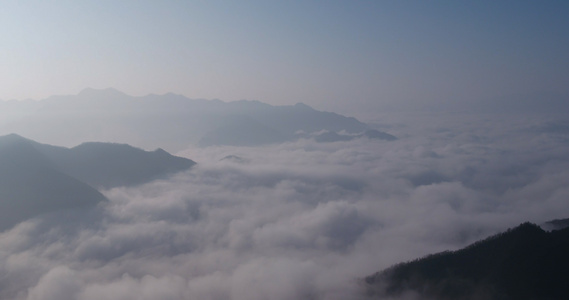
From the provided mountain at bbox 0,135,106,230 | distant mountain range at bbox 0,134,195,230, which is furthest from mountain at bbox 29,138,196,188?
mountain at bbox 0,135,106,230

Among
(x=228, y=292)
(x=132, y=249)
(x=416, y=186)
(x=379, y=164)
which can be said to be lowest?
(x=228, y=292)

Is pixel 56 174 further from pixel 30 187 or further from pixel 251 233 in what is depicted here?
pixel 251 233

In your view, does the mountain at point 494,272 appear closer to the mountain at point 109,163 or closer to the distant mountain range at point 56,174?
the distant mountain range at point 56,174

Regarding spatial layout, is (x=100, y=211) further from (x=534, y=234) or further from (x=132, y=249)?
(x=534, y=234)

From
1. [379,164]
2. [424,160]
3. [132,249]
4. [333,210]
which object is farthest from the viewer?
[424,160]

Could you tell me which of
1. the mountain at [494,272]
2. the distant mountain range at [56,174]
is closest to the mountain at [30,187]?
the distant mountain range at [56,174]

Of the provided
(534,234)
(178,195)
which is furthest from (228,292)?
(178,195)
